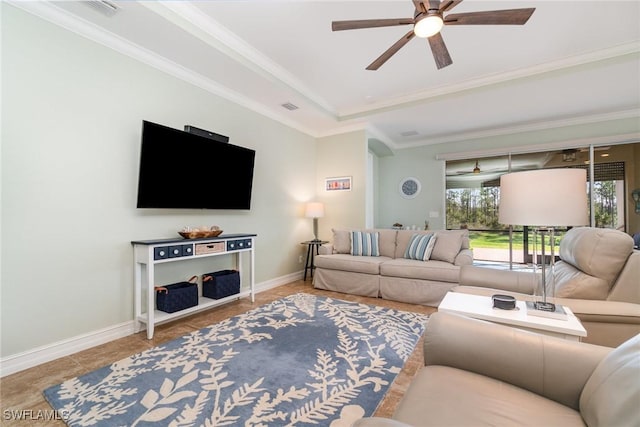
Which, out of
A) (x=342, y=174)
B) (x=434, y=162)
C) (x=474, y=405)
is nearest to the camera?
(x=474, y=405)

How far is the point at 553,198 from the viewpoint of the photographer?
4.55 ft

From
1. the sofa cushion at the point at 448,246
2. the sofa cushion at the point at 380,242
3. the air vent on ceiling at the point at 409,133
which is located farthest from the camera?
the air vent on ceiling at the point at 409,133

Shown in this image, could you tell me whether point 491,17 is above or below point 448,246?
above

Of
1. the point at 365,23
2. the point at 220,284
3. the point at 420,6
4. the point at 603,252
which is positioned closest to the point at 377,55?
the point at 365,23

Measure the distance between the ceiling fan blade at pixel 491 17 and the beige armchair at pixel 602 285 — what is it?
153cm

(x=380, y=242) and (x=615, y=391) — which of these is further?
(x=380, y=242)

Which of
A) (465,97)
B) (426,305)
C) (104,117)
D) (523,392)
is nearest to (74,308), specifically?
(104,117)

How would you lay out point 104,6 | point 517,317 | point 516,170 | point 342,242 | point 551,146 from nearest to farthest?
point 517,317 → point 104,6 → point 342,242 → point 551,146 → point 516,170

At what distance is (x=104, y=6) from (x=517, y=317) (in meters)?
Result: 3.55

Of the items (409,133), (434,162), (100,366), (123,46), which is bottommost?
(100,366)

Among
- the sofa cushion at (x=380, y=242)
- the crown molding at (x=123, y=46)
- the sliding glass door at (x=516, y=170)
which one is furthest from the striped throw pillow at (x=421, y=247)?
the crown molding at (x=123, y=46)

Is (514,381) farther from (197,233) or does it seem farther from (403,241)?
(403,241)

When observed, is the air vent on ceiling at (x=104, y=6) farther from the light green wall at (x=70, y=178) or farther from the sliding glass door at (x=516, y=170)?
the sliding glass door at (x=516, y=170)

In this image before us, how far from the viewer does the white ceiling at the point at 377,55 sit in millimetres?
Answer: 2410
